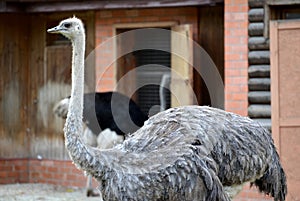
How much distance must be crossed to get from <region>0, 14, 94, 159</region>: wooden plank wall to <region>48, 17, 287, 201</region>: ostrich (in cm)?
523

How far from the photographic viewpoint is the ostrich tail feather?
248 inches

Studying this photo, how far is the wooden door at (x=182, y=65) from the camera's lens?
955 centimetres

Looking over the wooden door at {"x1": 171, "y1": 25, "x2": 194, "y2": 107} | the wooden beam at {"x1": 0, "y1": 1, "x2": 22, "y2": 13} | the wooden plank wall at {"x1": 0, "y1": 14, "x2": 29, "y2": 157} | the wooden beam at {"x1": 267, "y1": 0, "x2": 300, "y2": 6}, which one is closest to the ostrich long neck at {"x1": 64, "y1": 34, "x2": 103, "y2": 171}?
the wooden beam at {"x1": 267, "y1": 0, "x2": 300, "y2": 6}

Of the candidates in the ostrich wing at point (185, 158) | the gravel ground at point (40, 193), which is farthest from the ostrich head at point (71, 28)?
the gravel ground at point (40, 193)

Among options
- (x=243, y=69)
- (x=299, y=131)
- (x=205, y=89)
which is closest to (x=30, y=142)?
(x=205, y=89)

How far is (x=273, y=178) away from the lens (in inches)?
249

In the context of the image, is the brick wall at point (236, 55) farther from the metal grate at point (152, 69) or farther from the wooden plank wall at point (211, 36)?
the metal grate at point (152, 69)

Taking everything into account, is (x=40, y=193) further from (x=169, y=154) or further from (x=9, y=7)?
(x=169, y=154)

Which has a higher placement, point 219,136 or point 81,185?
point 219,136

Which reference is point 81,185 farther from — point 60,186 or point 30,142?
point 30,142

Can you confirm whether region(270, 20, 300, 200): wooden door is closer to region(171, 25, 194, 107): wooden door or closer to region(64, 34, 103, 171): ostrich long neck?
region(171, 25, 194, 107): wooden door

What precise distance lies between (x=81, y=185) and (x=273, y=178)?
490 centimetres

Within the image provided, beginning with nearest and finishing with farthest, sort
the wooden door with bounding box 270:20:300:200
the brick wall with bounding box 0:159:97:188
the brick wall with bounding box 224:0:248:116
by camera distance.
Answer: the wooden door with bounding box 270:20:300:200 → the brick wall with bounding box 224:0:248:116 → the brick wall with bounding box 0:159:97:188

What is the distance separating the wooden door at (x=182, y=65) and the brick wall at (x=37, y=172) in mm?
2046
